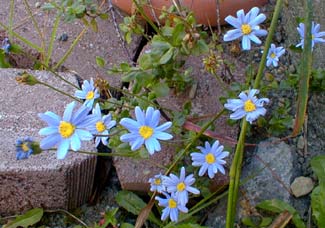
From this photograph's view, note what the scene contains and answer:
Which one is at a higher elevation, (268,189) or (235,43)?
(235,43)

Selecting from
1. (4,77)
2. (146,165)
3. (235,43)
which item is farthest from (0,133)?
(235,43)

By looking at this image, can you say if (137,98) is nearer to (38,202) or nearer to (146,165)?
(146,165)

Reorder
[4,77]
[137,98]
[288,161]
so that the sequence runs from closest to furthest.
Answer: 1. [137,98]
2. [288,161]
3. [4,77]

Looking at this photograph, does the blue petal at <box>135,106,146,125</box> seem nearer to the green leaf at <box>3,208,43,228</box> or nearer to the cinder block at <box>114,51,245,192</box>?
the cinder block at <box>114,51,245,192</box>

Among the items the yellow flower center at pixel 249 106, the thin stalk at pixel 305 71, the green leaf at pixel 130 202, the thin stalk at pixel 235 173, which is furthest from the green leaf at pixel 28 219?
the thin stalk at pixel 305 71

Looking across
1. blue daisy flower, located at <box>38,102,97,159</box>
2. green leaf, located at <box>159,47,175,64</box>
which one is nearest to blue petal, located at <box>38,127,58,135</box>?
blue daisy flower, located at <box>38,102,97,159</box>

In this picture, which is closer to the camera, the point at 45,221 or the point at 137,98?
the point at 137,98

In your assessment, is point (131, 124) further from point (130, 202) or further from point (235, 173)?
point (130, 202)
